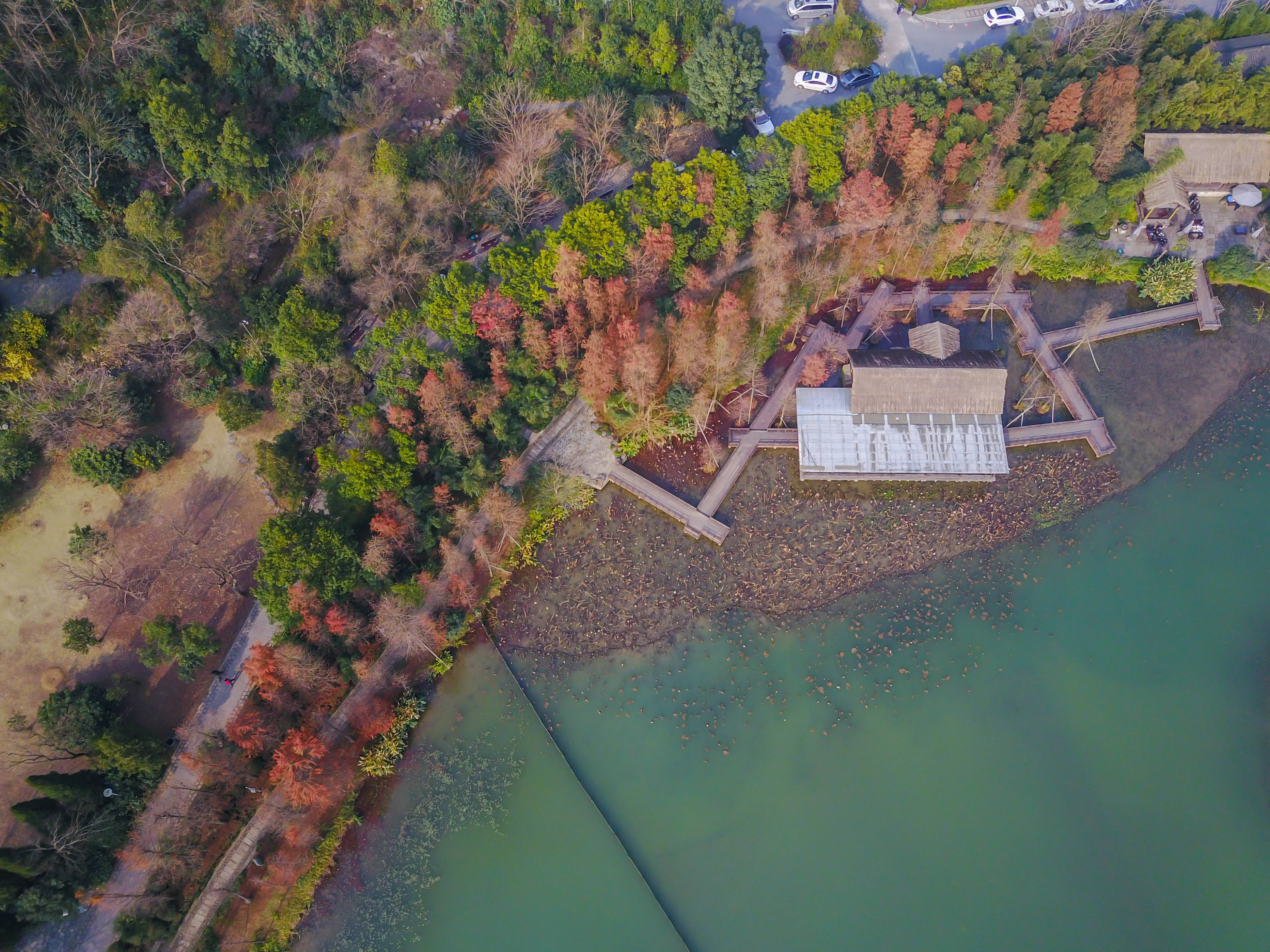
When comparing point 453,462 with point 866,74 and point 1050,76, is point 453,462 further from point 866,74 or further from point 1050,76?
point 1050,76

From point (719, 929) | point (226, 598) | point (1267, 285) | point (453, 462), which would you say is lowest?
point (719, 929)

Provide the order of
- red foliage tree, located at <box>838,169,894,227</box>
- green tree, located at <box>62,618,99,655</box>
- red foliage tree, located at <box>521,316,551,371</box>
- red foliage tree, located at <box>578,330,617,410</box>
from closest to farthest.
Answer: green tree, located at <box>62,618,99,655</box>, red foliage tree, located at <box>578,330,617,410</box>, red foliage tree, located at <box>521,316,551,371</box>, red foliage tree, located at <box>838,169,894,227</box>

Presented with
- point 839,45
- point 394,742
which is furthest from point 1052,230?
point 394,742

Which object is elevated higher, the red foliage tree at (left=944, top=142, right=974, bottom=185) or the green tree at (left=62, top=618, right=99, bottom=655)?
the red foliage tree at (left=944, top=142, right=974, bottom=185)

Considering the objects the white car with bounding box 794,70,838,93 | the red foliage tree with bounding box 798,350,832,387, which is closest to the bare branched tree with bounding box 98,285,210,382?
the red foliage tree with bounding box 798,350,832,387

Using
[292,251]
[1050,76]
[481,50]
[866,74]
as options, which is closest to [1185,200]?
[1050,76]

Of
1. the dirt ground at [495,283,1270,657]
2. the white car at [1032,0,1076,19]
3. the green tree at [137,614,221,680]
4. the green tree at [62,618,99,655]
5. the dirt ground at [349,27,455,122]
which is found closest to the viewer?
the green tree at [137,614,221,680]

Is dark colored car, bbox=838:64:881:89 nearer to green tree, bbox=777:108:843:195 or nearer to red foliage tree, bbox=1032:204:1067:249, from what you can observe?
green tree, bbox=777:108:843:195

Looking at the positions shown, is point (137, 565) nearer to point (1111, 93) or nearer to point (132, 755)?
point (132, 755)

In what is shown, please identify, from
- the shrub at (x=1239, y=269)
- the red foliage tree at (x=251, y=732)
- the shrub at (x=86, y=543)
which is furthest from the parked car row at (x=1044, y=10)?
the shrub at (x=86, y=543)
